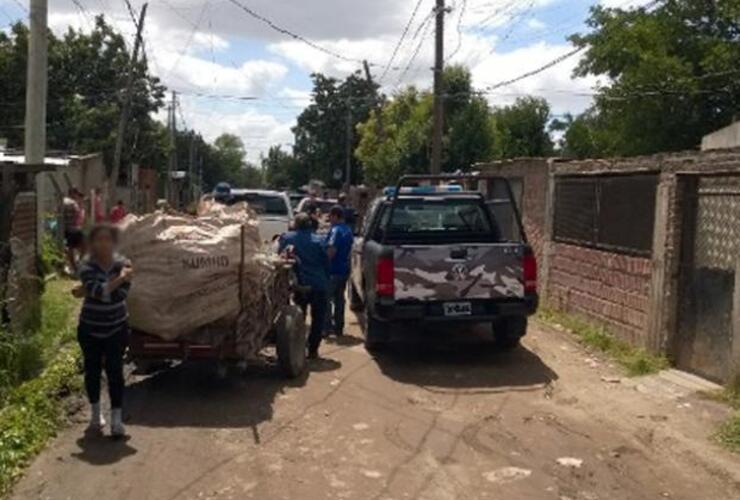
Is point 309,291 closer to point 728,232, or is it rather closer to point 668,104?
point 728,232

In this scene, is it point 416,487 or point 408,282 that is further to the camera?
point 408,282

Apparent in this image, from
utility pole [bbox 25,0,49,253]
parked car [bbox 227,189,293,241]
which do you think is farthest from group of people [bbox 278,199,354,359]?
parked car [bbox 227,189,293,241]

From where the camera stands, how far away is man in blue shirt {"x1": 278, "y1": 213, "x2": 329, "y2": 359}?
31.3 ft

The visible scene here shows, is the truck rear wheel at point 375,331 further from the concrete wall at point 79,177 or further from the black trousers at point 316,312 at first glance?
the concrete wall at point 79,177

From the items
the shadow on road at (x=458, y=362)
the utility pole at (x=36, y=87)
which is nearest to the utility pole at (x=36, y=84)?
the utility pole at (x=36, y=87)

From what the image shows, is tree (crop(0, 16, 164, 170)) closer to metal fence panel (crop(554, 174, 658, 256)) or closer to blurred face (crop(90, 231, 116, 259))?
metal fence panel (crop(554, 174, 658, 256))

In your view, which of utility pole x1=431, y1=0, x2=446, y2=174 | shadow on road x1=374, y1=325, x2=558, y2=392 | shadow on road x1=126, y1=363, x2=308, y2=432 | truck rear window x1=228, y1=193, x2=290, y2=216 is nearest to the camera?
shadow on road x1=126, y1=363, x2=308, y2=432

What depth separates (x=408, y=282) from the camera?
9.24 metres

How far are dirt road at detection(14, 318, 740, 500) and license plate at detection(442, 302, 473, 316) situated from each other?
1.93ft

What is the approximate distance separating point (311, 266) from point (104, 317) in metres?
3.38

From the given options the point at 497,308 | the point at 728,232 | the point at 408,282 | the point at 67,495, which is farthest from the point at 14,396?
the point at 728,232

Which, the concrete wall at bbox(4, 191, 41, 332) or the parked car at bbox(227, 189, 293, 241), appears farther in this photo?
the parked car at bbox(227, 189, 293, 241)

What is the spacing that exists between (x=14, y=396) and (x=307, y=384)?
2639 mm

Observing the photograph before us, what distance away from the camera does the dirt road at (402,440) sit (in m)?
5.67
